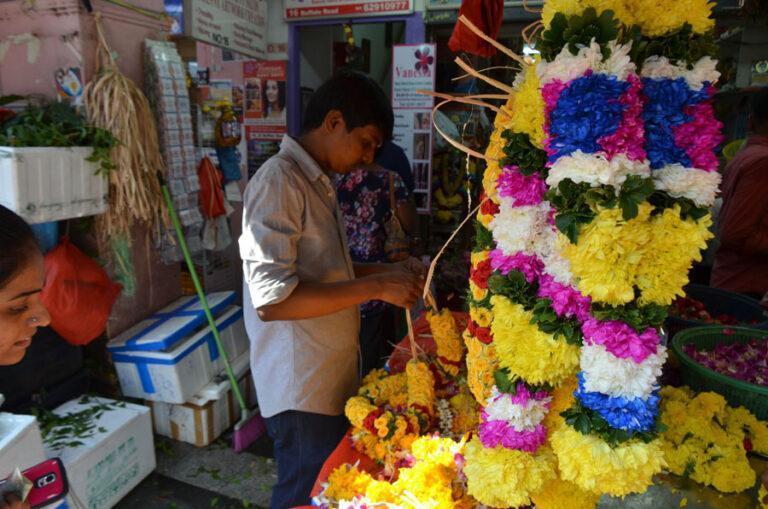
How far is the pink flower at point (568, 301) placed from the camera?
1.23 metres

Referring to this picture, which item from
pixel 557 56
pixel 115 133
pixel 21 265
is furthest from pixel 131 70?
pixel 557 56

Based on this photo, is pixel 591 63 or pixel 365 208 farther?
pixel 365 208

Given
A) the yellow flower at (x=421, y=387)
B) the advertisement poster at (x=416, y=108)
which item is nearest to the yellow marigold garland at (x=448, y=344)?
the yellow flower at (x=421, y=387)

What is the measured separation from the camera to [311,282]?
1.80 metres

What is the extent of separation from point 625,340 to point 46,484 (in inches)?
55.4

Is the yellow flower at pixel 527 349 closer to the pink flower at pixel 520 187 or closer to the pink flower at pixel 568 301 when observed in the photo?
the pink flower at pixel 568 301

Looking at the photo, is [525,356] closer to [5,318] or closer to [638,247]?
[638,247]

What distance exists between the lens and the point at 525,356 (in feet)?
4.27

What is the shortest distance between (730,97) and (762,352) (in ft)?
11.6

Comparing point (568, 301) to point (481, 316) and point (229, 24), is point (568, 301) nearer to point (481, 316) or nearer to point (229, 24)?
point (481, 316)

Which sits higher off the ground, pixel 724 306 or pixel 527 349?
pixel 527 349

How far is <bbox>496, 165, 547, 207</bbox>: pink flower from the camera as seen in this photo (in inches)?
50.9

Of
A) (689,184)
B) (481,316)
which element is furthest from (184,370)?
(689,184)

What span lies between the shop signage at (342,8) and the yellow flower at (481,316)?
4031mm
